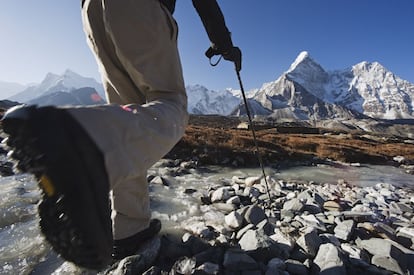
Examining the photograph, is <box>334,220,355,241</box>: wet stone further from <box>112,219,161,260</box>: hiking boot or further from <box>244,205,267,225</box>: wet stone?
<box>112,219,161,260</box>: hiking boot

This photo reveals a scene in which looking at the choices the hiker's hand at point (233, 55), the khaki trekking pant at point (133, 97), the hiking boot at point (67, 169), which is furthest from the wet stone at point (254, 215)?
the hiking boot at point (67, 169)

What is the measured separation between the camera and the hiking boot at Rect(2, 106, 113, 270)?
0.91 m

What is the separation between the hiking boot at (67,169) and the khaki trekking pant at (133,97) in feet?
0.18

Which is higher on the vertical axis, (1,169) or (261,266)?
(261,266)

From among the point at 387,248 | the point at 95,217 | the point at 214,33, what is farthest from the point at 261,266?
the point at 214,33

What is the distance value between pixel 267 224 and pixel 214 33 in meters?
2.00

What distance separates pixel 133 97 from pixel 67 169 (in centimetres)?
136

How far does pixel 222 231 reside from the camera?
10.3 ft

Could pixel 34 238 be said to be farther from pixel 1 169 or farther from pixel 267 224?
pixel 1 169

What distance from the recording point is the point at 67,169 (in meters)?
0.93

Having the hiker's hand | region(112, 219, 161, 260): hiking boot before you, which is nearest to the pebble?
region(112, 219, 161, 260): hiking boot

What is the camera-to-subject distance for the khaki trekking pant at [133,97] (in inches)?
42.0

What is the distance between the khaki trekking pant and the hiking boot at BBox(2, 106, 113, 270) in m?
0.06

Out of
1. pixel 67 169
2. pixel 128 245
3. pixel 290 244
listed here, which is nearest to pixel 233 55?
pixel 290 244
